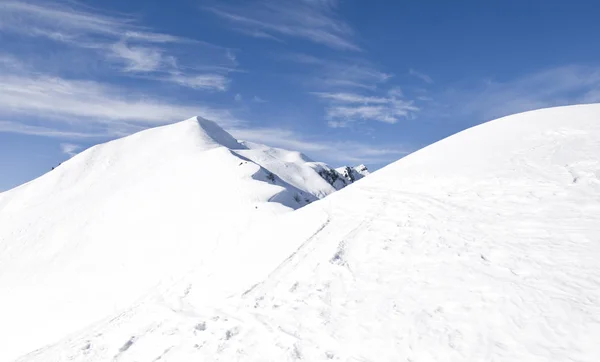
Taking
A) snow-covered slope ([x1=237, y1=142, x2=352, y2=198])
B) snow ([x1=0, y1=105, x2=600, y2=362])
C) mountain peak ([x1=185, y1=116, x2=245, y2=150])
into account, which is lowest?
snow ([x1=0, y1=105, x2=600, y2=362])

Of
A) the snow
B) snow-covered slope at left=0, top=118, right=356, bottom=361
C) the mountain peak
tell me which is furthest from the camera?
the mountain peak

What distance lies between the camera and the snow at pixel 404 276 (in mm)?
7938

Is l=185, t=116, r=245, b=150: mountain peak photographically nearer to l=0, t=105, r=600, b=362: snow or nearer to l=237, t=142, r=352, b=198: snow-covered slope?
l=237, t=142, r=352, b=198: snow-covered slope

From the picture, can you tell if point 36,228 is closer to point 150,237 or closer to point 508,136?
point 150,237

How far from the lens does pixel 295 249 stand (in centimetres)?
1430

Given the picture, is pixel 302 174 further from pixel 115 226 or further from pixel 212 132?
pixel 115 226

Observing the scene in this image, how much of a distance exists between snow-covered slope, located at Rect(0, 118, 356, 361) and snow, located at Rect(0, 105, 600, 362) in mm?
294

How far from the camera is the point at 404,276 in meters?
10.4

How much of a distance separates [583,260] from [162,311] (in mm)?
11686

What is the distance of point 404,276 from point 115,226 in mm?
30930

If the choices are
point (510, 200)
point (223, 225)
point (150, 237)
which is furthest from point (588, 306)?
point (150, 237)

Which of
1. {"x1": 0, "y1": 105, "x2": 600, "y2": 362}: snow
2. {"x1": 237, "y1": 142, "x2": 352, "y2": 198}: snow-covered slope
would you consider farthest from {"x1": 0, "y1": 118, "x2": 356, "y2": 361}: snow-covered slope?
{"x1": 237, "y1": 142, "x2": 352, "y2": 198}: snow-covered slope

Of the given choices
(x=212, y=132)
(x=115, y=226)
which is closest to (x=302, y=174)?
(x=212, y=132)

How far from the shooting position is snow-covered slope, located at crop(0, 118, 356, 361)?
2047 cm
